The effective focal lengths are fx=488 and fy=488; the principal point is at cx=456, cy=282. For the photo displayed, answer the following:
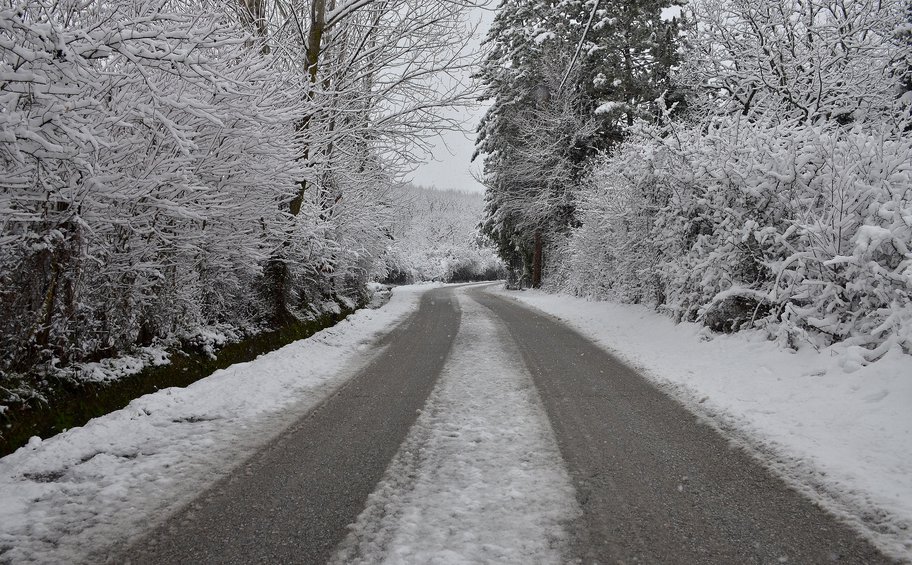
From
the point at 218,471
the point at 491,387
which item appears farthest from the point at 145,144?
the point at 491,387

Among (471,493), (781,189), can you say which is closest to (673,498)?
(471,493)

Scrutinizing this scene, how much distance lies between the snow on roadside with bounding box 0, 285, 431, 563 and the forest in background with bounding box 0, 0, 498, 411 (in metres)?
0.62

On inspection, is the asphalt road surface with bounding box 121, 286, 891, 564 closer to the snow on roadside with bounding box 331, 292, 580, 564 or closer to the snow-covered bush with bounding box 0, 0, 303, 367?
the snow on roadside with bounding box 331, 292, 580, 564

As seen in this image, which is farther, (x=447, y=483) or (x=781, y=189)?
(x=781, y=189)

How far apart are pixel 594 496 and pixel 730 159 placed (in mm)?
7170

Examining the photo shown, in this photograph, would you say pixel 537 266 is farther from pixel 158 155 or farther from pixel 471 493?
pixel 471 493

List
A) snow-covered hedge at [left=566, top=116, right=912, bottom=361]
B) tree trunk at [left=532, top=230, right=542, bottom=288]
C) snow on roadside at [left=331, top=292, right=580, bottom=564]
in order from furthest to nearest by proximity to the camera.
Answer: tree trunk at [left=532, top=230, right=542, bottom=288], snow-covered hedge at [left=566, top=116, right=912, bottom=361], snow on roadside at [left=331, top=292, right=580, bottom=564]

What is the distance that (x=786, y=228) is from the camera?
746 centimetres


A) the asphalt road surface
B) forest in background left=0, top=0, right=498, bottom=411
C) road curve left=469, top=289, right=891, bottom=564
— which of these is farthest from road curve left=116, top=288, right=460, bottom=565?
forest in background left=0, top=0, right=498, bottom=411

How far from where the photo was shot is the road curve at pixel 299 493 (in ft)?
8.13

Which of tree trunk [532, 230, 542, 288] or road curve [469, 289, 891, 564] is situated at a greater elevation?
tree trunk [532, 230, 542, 288]

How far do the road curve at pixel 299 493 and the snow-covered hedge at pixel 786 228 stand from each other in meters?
5.21

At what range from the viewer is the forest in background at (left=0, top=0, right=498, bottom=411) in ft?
10.4

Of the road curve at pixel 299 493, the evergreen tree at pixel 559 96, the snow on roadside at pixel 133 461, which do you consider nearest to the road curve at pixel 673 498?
the road curve at pixel 299 493
